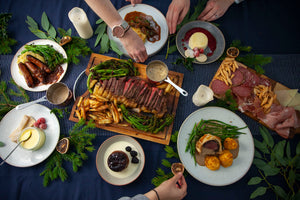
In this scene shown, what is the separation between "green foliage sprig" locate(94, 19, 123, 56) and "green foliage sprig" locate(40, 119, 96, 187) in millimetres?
1135

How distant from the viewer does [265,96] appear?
2318mm

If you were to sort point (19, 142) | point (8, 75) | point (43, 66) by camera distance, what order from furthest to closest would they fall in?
point (8, 75), point (43, 66), point (19, 142)

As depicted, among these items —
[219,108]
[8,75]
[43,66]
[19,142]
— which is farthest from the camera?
[8,75]

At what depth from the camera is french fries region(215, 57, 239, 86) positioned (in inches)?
96.5

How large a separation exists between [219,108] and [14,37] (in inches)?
136

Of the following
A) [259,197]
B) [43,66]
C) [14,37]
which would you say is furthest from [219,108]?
[14,37]

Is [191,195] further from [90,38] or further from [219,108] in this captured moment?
[90,38]

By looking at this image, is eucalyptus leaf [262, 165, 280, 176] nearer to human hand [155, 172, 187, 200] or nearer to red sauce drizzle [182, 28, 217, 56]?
human hand [155, 172, 187, 200]

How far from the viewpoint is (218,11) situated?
2641mm

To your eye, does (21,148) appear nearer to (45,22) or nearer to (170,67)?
(45,22)

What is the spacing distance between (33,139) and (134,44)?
181 cm

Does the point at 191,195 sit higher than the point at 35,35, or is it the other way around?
the point at 35,35

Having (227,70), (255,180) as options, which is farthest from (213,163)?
(227,70)

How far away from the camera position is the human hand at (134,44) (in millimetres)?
2240
